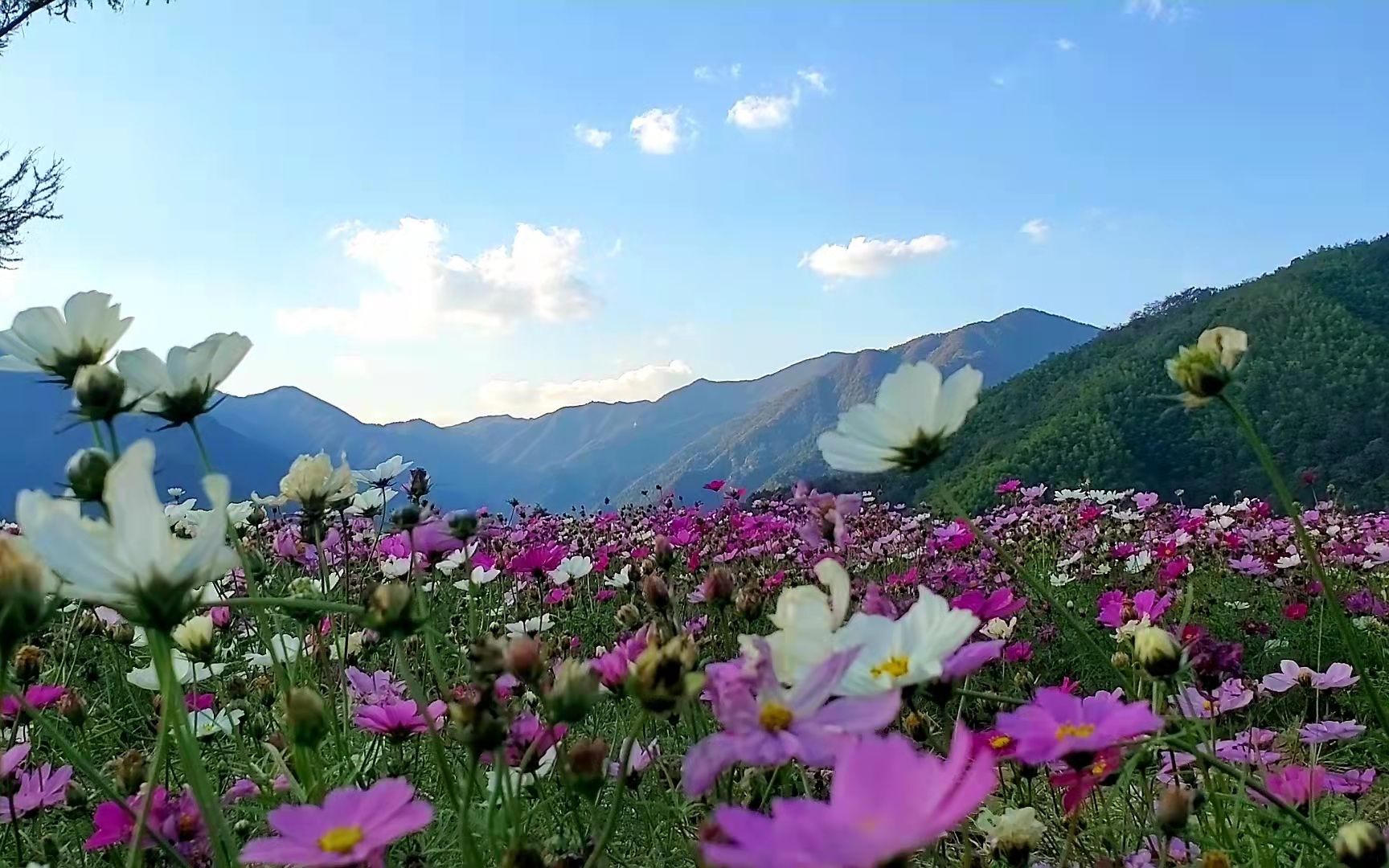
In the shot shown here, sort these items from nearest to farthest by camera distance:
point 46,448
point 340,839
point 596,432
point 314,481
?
point 340,839
point 314,481
point 46,448
point 596,432

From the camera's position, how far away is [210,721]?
144 centimetres

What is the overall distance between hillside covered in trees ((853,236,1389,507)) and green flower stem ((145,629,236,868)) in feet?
43.3

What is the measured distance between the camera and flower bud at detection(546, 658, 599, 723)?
22.8 inches

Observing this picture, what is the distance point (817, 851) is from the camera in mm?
336

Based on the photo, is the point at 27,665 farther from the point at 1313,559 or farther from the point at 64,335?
the point at 1313,559

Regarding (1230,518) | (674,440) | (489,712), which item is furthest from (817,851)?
(674,440)

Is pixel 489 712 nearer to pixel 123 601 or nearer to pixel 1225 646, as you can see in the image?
pixel 123 601

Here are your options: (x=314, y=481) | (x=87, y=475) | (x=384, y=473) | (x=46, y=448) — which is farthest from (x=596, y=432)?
(x=87, y=475)

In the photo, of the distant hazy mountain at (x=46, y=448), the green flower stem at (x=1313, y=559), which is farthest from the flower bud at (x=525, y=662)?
the distant hazy mountain at (x=46, y=448)

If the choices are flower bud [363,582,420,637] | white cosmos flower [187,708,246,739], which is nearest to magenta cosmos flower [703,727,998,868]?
flower bud [363,582,420,637]

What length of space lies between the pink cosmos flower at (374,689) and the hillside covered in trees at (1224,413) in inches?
493

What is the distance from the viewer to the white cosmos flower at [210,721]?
4.32ft

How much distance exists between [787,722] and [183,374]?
66 centimetres

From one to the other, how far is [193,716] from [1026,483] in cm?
1511
